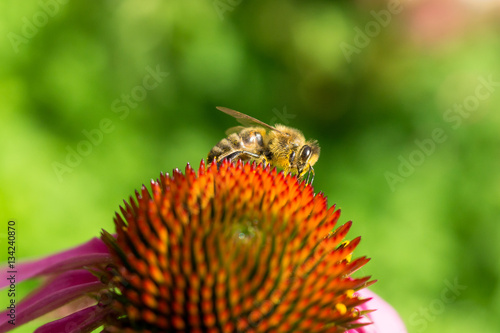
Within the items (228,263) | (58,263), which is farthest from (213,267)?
(58,263)

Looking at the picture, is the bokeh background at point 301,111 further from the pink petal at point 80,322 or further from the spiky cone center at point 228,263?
the spiky cone center at point 228,263

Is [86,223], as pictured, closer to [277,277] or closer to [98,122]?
[98,122]

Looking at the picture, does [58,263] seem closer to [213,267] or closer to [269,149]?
[213,267]

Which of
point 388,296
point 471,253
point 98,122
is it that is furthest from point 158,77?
point 471,253

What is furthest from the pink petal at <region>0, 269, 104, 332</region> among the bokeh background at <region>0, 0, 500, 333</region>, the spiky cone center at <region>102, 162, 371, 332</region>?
the bokeh background at <region>0, 0, 500, 333</region>

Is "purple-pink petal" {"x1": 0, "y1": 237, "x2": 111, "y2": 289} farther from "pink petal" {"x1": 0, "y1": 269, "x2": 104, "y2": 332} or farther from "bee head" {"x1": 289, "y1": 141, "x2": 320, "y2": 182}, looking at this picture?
"bee head" {"x1": 289, "y1": 141, "x2": 320, "y2": 182}
